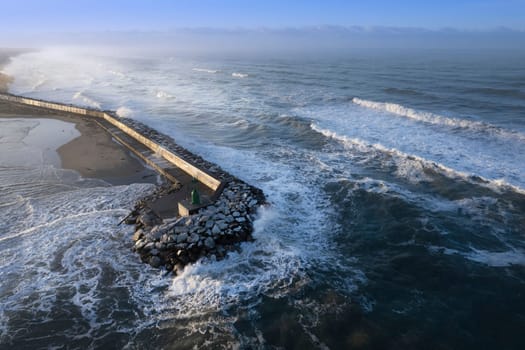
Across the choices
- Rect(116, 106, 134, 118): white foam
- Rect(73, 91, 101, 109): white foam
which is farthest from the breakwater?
Rect(73, 91, 101, 109): white foam

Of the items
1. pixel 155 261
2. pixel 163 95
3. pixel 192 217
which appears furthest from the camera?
pixel 163 95

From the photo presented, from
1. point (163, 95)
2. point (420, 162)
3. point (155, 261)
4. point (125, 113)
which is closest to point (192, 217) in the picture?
point (155, 261)

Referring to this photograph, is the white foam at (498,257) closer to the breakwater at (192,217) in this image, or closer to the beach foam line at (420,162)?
the beach foam line at (420,162)

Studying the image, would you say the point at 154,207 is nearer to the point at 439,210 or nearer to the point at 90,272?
the point at 90,272

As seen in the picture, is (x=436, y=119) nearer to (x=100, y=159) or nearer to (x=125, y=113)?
(x=100, y=159)

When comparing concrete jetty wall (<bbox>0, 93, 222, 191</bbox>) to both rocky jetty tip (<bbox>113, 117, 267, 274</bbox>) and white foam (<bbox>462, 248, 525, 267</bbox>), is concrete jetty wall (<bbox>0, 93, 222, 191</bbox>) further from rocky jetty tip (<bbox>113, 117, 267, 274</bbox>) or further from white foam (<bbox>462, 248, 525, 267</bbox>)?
white foam (<bbox>462, 248, 525, 267</bbox>)
